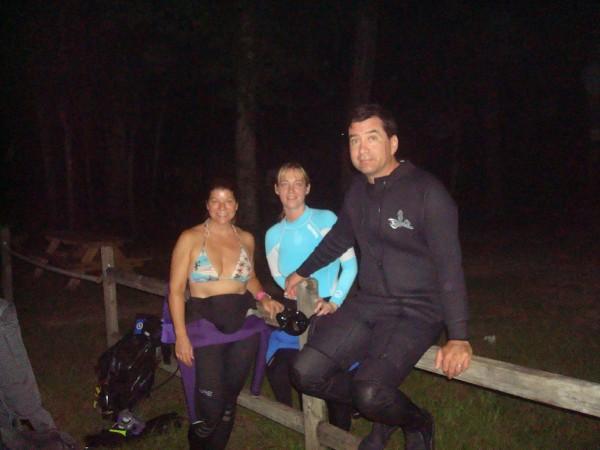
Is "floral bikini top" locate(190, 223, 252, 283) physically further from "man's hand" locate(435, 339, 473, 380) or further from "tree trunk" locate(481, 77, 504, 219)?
"tree trunk" locate(481, 77, 504, 219)

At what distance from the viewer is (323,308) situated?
3.74m

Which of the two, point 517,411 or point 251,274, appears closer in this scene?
point 251,274

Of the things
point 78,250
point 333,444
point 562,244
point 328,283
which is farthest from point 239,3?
point 562,244

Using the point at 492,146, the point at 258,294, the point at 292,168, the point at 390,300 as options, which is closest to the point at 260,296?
the point at 258,294

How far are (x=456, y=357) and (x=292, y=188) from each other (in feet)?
6.04

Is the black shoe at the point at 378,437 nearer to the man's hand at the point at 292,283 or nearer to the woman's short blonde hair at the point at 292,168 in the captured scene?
the man's hand at the point at 292,283

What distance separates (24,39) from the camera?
55.4 ft

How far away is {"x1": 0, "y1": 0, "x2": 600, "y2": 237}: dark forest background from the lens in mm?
12047

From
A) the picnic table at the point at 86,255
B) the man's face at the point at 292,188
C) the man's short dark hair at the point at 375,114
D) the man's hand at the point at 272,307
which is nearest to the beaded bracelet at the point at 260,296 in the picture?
the man's hand at the point at 272,307

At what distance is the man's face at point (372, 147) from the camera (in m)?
3.16

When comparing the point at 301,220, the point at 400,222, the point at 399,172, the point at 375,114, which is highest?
the point at 375,114

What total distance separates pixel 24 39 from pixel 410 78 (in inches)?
616

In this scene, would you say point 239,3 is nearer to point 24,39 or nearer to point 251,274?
point 251,274

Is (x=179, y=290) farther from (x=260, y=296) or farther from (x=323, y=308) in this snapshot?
(x=323, y=308)
